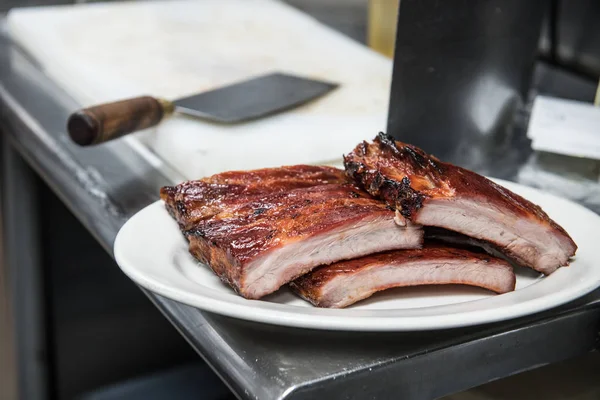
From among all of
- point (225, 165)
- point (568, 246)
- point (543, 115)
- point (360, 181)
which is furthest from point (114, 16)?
point (568, 246)

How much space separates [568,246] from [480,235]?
106 mm

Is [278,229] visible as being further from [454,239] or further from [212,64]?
[212,64]

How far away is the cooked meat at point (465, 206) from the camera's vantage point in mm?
913

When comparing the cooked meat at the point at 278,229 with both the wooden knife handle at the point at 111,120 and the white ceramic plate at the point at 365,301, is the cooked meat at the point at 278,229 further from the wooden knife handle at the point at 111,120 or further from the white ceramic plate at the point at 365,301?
the wooden knife handle at the point at 111,120

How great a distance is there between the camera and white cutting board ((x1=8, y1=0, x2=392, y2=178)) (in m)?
1.48

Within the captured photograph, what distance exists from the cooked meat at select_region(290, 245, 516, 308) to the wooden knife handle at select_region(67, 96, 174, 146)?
0.57 m

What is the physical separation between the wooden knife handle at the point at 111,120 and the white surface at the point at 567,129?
686 millimetres

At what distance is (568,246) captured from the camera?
Result: 95cm

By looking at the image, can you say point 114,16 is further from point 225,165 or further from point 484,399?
point 484,399

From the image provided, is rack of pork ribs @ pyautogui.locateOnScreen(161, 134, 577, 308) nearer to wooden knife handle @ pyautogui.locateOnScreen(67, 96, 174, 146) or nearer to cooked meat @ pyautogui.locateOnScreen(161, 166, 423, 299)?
cooked meat @ pyautogui.locateOnScreen(161, 166, 423, 299)

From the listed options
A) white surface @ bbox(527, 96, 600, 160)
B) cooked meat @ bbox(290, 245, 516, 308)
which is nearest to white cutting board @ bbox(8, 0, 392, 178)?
white surface @ bbox(527, 96, 600, 160)

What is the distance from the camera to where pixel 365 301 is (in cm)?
91

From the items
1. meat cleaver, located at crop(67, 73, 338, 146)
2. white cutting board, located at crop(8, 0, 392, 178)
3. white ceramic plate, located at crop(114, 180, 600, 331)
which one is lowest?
white cutting board, located at crop(8, 0, 392, 178)

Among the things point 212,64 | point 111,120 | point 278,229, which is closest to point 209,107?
point 111,120
